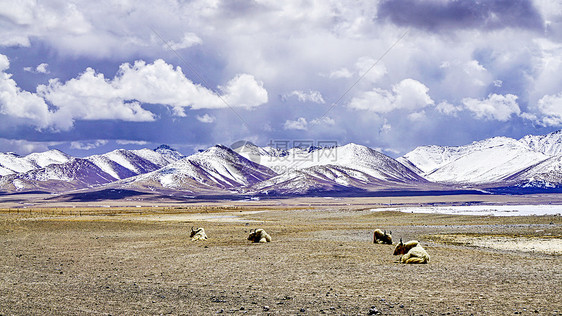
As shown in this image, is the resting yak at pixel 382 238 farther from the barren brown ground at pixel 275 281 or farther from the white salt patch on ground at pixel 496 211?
the white salt patch on ground at pixel 496 211

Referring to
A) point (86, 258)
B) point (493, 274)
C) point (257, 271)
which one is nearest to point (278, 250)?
point (257, 271)

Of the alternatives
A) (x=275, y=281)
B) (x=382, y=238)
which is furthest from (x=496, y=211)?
(x=275, y=281)

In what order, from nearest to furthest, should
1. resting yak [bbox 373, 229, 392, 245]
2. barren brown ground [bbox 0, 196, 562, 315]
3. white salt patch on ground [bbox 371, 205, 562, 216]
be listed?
barren brown ground [bbox 0, 196, 562, 315] < resting yak [bbox 373, 229, 392, 245] < white salt patch on ground [bbox 371, 205, 562, 216]

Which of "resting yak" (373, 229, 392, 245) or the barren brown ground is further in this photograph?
"resting yak" (373, 229, 392, 245)

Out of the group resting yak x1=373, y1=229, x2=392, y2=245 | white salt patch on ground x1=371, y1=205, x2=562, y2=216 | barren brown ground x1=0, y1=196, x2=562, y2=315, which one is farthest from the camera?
white salt patch on ground x1=371, y1=205, x2=562, y2=216

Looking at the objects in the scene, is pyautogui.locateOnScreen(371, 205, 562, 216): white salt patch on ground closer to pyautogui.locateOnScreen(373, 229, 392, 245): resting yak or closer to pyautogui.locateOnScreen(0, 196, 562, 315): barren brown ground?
pyautogui.locateOnScreen(373, 229, 392, 245): resting yak

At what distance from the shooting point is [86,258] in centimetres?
3119

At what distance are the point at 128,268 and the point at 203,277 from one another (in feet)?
16.3

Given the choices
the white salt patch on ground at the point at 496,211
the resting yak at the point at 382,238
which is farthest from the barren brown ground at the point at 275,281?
the white salt patch on ground at the point at 496,211

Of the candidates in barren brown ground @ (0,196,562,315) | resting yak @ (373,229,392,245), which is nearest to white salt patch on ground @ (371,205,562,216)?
resting yak @ (373,229,392,245)

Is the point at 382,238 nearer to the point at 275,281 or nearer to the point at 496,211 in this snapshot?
the point at 275,281

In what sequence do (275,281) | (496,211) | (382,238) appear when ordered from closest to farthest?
(275,281), (382,238), (496,211)

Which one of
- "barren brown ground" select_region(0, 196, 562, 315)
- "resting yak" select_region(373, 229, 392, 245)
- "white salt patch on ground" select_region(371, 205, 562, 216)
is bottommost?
"barren brown ground" select_region(0, 196, 562, 315)

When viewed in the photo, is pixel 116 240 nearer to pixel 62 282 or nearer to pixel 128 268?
pixel 128 268
